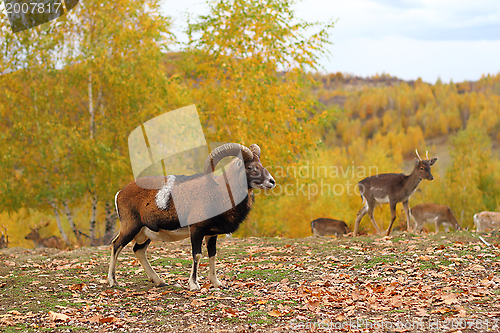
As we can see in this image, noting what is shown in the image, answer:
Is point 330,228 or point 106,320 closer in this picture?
point 106,320

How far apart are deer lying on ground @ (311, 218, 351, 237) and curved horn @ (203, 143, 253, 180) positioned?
1269 cm

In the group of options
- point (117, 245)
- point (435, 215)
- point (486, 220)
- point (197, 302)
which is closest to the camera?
point (197, 302)

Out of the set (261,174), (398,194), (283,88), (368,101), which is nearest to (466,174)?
Result: (283,88)

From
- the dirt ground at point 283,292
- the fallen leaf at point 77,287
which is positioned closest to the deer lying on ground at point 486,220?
the dirt ground at point 283,292

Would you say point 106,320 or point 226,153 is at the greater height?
point 226,153

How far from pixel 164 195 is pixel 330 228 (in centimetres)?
1314

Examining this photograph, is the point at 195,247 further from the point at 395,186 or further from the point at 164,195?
the point at 395,186

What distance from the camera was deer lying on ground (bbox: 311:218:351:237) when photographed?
1934 centimetres

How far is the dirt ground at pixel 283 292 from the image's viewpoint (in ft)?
19.4

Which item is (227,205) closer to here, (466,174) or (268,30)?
(268,30)

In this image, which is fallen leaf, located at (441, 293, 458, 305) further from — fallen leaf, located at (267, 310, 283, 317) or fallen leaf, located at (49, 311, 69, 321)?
fallen leaf, located at (49, 311, 69, 321)

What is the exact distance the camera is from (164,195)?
25.9 feet

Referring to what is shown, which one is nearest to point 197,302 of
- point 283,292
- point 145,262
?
point 283,292

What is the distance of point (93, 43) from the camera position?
19281mm
